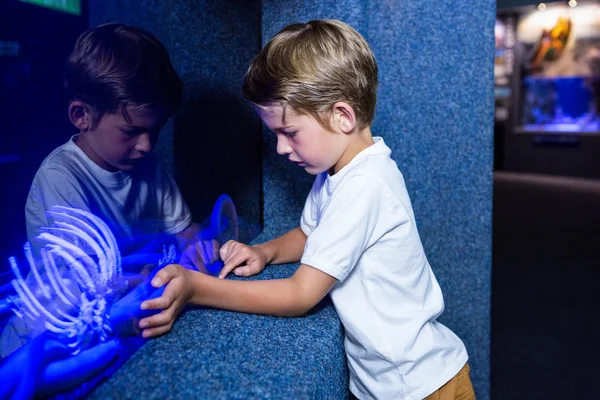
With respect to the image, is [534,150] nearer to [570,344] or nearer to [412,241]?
[570,344]

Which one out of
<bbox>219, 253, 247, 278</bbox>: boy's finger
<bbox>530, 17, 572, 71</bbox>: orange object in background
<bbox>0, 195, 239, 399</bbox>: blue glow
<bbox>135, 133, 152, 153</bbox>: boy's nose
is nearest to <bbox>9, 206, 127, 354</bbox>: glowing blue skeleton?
<bbox>0, 195, 239, 399</bbox>: blue glow

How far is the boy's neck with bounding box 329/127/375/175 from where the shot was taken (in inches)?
35.8

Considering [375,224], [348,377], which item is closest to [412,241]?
[375,224]

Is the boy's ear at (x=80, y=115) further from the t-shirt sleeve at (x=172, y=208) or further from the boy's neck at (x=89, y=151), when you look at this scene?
the t-shirt sleeve at (x=172, y=208)

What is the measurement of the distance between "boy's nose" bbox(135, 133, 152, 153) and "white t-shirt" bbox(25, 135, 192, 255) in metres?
0.02

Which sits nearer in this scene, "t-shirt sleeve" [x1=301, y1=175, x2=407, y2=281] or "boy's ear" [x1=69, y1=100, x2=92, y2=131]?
"boy's ear" [x1=69, y1=100, x2=92, y2=131]

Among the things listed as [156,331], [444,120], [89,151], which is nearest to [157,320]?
[156,331]

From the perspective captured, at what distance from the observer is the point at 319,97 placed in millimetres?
846

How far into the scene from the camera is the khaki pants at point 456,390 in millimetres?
907

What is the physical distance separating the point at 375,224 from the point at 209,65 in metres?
0.39

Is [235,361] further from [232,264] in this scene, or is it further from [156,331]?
[232,264]

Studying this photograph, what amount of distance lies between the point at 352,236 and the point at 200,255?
0.85 ft

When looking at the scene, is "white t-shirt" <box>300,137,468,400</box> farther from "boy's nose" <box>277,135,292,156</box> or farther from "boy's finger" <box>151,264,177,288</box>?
"boy's finger" <box>151,264,177,288</box>

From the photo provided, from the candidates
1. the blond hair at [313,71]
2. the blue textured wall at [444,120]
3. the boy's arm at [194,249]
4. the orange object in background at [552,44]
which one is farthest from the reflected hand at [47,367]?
the orange object in background at [552,44]
